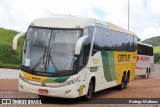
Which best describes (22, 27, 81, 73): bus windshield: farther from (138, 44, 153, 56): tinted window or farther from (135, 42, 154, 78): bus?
(138, 44, 153, 56): tinted window

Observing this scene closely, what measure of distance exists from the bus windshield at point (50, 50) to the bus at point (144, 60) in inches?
822

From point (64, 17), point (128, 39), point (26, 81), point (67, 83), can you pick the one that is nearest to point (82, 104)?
point (67, 83)

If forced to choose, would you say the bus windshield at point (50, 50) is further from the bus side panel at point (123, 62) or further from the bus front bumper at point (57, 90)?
the bus side panel at point (123, 62)

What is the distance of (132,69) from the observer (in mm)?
26203

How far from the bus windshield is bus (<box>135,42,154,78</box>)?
2089 cm

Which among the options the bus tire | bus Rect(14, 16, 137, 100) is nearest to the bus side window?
bus Rect(14, 16, 137, 100)

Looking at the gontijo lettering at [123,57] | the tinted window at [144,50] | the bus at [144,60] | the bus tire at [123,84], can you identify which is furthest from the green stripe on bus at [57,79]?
the tinted window at [144,50]

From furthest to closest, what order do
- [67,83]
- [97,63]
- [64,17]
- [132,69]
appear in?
[132,69], [97,63], [64,17], [67,83]

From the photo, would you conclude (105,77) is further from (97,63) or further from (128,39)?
(128,39)

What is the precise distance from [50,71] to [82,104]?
1.77 meters

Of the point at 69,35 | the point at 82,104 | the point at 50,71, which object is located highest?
the point at 69,35

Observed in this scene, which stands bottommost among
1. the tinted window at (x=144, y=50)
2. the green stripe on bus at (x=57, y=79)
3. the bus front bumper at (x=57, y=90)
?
the bus front bumper at (x=57, y=90)

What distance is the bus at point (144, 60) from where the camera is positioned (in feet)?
119

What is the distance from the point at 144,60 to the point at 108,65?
1890 centimetres
